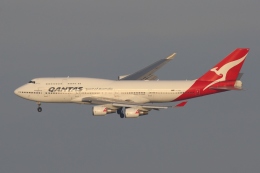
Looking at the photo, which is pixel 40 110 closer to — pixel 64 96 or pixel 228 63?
pixel 64 96

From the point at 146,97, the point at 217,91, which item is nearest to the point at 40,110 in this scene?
the point at 146,97

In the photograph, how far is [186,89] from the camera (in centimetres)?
15638

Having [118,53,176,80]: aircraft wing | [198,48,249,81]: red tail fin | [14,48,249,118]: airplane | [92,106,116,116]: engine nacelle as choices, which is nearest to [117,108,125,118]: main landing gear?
[14,48,249,118]: airplane

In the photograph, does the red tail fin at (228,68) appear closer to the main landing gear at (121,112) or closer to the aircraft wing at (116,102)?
the aircraft wing at (116,102)

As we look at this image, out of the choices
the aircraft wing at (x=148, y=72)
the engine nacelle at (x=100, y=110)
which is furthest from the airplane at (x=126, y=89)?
the aircraft wing at (x=148, y=72)

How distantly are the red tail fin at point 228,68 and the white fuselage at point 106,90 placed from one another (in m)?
3.57

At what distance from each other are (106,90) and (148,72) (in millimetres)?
15424

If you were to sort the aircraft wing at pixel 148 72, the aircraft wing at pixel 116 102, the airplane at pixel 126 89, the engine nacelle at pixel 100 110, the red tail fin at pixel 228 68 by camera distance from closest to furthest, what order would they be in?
the aircraft wing at pixel 116 102
the engine nacelle at pixel 100 110
the airplane at pixel 126 89
the red tail fin at pixel 228 68
the aircraft wing at pixel 148 72

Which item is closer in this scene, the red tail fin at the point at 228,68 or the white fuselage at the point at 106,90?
the white fuselage at the point at 106,90

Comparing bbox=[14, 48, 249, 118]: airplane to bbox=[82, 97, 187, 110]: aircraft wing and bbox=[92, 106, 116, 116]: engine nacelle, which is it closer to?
bbox=[82, 97, 187, 110]: aircraft wing

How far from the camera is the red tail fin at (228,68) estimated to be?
520 feet

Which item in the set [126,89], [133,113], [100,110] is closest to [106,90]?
[126,89]

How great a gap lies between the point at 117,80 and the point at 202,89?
45.5 feet

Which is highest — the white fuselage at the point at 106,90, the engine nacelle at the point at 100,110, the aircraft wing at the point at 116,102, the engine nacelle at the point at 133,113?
the white fuselage at the point at 106,90
